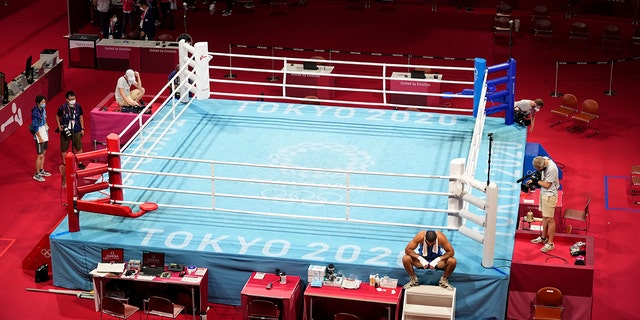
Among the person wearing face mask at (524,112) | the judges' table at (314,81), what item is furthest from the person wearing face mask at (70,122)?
the person wearing face mask at (524,112)

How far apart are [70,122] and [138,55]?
5884 mm

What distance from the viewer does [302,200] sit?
43.6ft

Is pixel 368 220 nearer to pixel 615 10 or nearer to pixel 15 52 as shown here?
pixel 15 52

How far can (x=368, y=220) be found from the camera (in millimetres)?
13680

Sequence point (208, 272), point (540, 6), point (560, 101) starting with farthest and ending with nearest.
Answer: point (540, 6) < point (560, 101) < point (208, 272)

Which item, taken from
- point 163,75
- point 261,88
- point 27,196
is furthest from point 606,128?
point 27,196

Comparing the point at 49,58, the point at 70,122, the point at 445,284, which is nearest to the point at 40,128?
the point at 70,122

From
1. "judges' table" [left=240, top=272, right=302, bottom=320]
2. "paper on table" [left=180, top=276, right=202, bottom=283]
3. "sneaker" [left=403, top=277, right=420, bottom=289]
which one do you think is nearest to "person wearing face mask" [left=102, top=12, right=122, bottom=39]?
"paper on table" [left=180, top=276, right=202, bottom=283]

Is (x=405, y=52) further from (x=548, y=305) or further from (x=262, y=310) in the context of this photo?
(x=262, y=310)

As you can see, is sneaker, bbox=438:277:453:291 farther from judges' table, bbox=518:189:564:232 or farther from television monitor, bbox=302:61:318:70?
television monitor, bbox=302:61:318:70

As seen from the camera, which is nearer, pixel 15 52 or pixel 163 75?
pixel 163 75

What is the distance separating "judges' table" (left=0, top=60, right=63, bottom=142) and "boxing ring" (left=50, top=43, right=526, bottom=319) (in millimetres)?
3578

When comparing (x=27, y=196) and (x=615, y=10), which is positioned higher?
(x=615, y=10)

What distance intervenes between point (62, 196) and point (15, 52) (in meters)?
8.37
